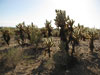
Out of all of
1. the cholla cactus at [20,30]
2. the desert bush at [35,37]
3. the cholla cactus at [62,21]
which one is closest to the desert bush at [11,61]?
the desert bush at [35,37]

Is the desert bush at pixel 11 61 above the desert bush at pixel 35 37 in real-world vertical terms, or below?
below

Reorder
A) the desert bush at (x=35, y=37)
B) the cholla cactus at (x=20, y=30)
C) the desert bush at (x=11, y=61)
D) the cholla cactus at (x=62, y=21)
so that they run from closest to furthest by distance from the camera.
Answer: the desert bush at (x=11, y=61) < the cholla cactus at (x=62, y=21) < the desert bush at (x=35, y=37) < the cholla cactus at (x=20, y=30)

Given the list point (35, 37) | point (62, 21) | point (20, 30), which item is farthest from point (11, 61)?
point (20, 30)

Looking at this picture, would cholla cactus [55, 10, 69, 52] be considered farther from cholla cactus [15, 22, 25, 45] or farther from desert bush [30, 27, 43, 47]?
cholla cactus [15, 22, 25, 45]

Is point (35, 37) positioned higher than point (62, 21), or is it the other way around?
point (62, 21)

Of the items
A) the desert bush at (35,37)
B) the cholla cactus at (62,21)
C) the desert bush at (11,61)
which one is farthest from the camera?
the desert bush at (35,37)

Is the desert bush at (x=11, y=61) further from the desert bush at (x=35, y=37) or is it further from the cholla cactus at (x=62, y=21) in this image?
the cholla cactus at (x=62, y=21)

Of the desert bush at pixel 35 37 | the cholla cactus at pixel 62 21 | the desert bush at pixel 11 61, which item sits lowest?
the desert bush at pixel 11 61

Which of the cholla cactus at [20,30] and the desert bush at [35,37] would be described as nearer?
the desert bush at [35,37]

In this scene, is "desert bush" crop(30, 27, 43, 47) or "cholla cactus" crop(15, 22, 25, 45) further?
"cholla cactus" crop(15, 22, 25, 45)

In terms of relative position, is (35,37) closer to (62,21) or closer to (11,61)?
(62,21)

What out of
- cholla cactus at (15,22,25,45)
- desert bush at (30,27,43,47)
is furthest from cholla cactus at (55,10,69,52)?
cholla cactus at (15,22,25,45)

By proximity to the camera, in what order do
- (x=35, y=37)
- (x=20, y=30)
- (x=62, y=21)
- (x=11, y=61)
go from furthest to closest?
(x=20, y=30) < (x=35, y=37) < (x=62, y=21) < (x=11, y=61)

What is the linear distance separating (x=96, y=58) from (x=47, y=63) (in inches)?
152
